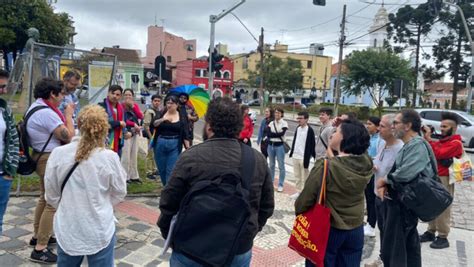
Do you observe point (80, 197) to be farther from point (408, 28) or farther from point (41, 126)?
point (408, 28)

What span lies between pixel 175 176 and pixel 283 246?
305 centimetres

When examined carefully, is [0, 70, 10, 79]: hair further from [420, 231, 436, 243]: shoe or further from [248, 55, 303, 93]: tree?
[248, 55, 303, 93]: tree

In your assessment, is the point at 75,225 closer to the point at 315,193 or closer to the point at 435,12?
the point at 315,193

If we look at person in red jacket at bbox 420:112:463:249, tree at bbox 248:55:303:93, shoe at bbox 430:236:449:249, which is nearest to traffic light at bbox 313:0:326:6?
person in red jacket at bbox 420:112:463:249

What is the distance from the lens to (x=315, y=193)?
2816mm

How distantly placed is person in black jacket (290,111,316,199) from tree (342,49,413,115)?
24.7m

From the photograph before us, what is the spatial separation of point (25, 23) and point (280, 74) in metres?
30.5

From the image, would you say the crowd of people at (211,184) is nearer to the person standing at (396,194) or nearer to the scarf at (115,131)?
the person standing at (396,194)

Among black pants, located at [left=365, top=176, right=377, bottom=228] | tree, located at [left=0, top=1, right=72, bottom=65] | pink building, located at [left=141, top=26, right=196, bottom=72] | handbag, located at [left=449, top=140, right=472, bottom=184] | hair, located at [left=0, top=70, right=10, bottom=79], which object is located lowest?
black pants, located at [left=365, top=176, right=377, bottom=228]

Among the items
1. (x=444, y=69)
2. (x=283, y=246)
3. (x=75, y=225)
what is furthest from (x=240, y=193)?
(x=444, y=69)

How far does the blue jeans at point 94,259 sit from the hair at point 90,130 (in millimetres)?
693

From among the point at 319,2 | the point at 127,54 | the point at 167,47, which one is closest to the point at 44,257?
the point at 319,2

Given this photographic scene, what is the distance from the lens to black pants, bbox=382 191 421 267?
347 centimetres

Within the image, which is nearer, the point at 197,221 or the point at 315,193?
the point at 197,221
